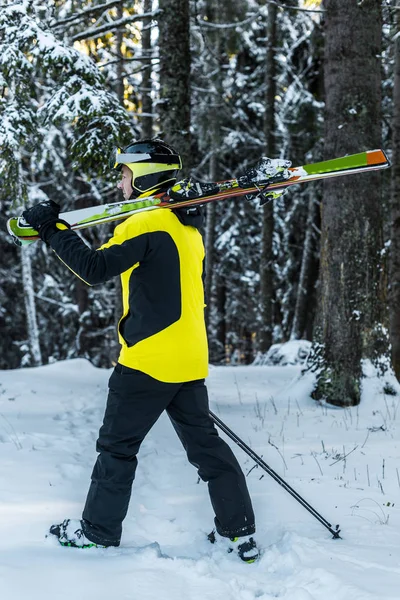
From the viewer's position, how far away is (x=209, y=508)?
4027 mm

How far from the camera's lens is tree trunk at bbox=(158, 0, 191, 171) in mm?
6875

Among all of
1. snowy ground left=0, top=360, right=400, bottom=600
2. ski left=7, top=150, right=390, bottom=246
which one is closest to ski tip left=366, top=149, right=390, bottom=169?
ski left=7, top=150, right=390, bottom=246

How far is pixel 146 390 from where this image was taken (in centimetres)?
328

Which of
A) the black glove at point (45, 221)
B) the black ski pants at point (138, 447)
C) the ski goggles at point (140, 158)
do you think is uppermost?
the ski goggles at point (140, 158)

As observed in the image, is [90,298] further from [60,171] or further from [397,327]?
[397,327]

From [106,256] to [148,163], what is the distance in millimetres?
692

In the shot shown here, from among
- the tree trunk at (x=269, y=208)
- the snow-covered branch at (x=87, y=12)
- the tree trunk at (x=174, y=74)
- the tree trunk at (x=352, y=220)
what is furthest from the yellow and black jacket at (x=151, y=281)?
the tree trunk at (x=269, y=208)

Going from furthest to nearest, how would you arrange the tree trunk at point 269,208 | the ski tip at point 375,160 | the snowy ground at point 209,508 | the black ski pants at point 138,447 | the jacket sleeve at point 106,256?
the tree trunk at point 269,208
the ski tip at point 375,160
the black ski pants at point 138,447
the jacket sleeve at point 106,256
the snowy ground at point 209,508

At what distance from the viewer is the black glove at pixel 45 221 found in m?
3.37

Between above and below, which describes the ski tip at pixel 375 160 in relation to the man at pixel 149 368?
above

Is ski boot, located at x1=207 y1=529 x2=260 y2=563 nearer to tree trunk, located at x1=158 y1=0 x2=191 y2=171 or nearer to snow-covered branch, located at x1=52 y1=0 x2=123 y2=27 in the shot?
tree trunk, located at x1=158 y1=0 x2=191 y2=171

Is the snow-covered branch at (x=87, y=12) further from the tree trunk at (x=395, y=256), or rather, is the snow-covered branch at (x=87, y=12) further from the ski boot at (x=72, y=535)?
the ski boot at (x=72, y=535)

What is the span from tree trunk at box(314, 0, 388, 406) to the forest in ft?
0.04

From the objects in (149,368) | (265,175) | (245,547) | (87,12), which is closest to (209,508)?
(245,547)
